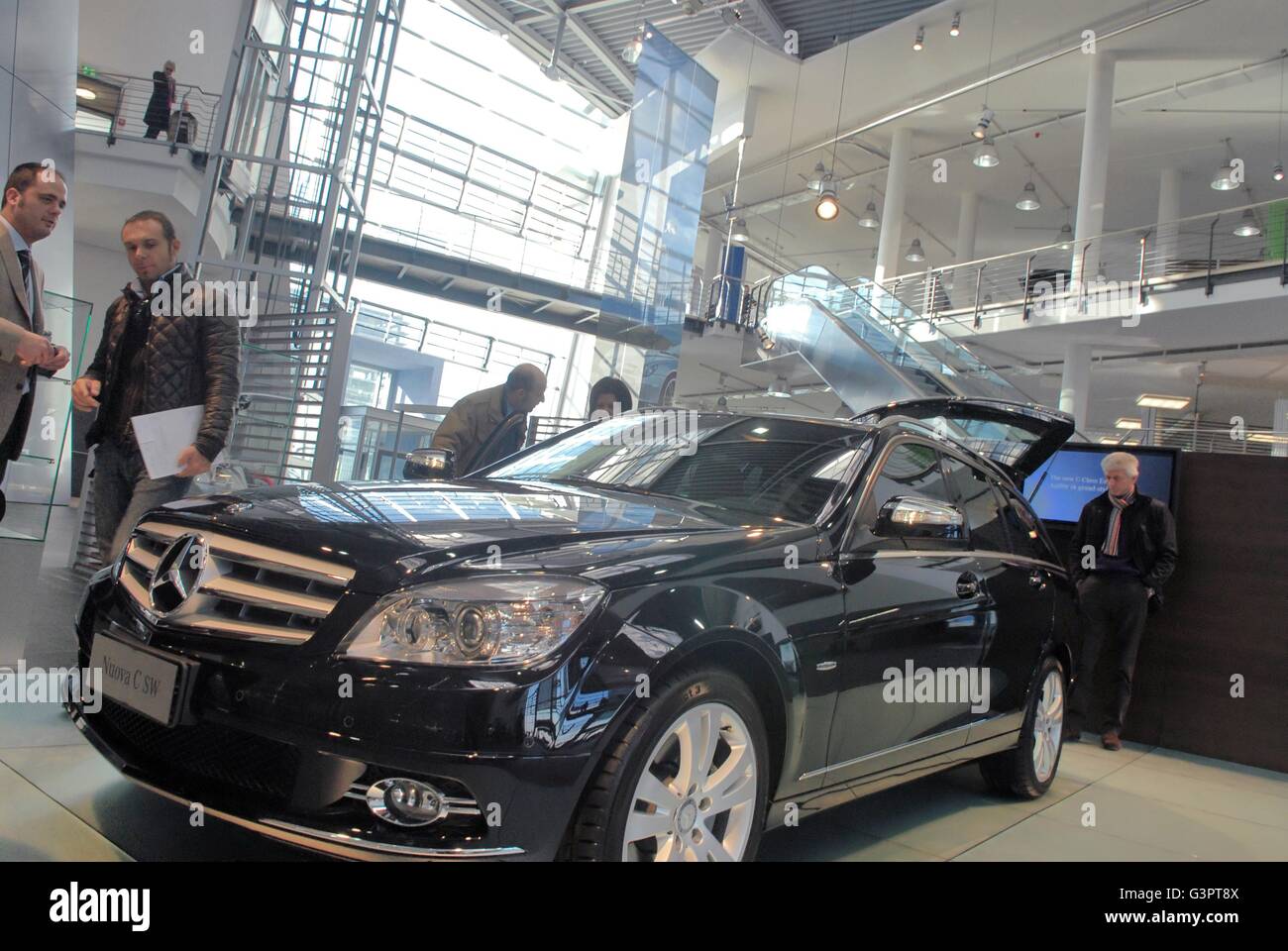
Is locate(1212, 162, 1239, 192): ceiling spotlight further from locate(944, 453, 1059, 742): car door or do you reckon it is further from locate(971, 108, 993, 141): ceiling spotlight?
locate(944, 453, 1059, 742): car door

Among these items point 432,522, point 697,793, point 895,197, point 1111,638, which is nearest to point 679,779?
point 697,793

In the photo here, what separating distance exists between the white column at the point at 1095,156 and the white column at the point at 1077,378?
1875 millimetres

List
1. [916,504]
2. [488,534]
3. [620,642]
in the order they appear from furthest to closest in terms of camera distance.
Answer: [916,504] → [488,534] → [620,642]

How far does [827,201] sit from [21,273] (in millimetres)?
15557

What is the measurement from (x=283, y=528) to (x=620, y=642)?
31.0 inches

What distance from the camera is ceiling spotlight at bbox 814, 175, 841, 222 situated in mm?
16891

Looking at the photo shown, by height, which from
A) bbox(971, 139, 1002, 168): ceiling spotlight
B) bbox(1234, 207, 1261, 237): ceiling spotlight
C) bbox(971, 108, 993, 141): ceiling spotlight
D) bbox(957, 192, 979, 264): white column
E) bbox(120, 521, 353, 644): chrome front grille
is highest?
bbox(957, 192, 979, 264): white column

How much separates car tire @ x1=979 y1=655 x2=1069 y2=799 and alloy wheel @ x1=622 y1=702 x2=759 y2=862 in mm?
2103

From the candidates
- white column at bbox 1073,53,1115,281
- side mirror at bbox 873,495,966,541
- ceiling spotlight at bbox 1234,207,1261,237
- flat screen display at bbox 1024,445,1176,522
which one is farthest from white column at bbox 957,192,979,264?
side mirror at bbox 873,495,966,541

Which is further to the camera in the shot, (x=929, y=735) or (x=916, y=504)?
(x=929, y=735)

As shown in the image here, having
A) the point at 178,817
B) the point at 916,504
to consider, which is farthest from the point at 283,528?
the point at 916,504

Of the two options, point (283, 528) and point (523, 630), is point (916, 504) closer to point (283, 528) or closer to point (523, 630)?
point (523, 630)

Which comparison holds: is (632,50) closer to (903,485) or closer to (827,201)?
(827,201)
